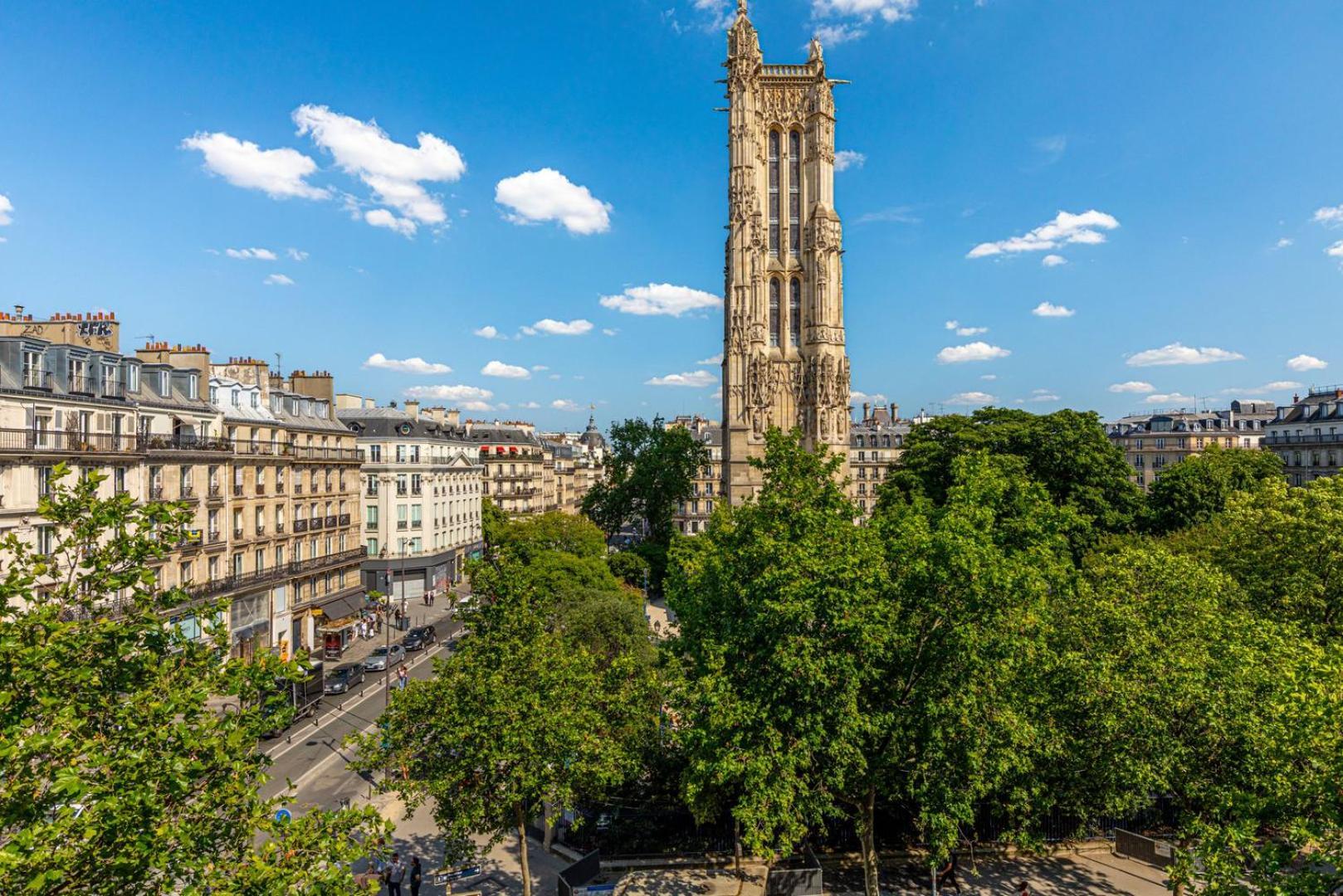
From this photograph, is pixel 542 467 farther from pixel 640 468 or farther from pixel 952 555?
pixel 952 555

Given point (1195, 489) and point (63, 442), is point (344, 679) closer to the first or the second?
point (63, 442)

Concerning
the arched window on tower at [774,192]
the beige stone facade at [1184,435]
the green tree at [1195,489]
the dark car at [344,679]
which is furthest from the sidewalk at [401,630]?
the beige stone facade at [1184,435]

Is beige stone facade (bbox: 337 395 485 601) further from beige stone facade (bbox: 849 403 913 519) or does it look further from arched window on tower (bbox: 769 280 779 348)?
beige stone facade (bbox: 849 403 913 519)

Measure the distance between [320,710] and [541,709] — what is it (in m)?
22.4

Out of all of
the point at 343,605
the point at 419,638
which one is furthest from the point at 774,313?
the point at 343,605

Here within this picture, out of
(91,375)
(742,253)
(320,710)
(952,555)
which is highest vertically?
(742,253)

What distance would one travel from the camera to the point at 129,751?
8102 mm

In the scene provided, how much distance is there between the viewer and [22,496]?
27312 millimetres

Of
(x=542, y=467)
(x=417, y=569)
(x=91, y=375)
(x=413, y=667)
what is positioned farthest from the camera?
(x=542, y=467)

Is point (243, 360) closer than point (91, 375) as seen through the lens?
No

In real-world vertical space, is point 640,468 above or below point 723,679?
above

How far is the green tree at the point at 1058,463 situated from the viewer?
4331 cm

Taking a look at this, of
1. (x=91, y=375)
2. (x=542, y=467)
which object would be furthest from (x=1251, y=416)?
(x=91, y=375)

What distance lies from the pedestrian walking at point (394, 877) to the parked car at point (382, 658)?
2077 centimetres
